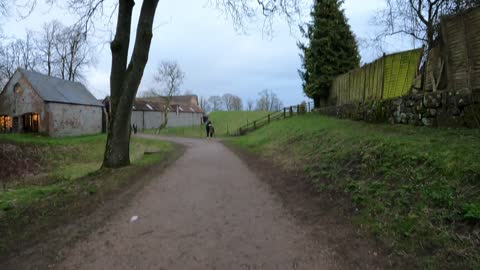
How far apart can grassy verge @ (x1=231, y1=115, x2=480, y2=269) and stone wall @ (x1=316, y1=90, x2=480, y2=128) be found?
84 cm

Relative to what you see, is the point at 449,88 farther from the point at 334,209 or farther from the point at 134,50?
the point at 134,50

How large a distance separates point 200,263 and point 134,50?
757cm

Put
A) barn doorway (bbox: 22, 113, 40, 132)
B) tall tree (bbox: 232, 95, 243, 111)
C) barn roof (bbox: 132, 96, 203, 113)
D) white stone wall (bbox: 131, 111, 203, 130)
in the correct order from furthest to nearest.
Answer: tall tree (bbox: 232, 95, 243, 111) → barn roof (bbox: 132, 96, 203, 113) → white stone wall (bbox: 131, 111, 203, 130) → barn doorway (bbox: 22, 113, 40, 132)

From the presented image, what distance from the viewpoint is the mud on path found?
126 inches

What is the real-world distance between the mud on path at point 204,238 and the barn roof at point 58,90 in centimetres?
2551

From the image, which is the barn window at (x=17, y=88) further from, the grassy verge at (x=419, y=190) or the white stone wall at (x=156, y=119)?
the grassy verge at (x=419, y=190)

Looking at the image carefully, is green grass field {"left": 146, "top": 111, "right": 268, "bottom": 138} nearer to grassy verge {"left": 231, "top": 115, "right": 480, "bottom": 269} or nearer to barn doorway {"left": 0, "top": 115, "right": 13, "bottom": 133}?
barn doorway {"left": 0, "top": 115, "right": 13, "bottom": 133}

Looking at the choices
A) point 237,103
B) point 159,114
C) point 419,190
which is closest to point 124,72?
point 419,190

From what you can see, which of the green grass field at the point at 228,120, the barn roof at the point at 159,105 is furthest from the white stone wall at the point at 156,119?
the green grass field at the point at 228,120

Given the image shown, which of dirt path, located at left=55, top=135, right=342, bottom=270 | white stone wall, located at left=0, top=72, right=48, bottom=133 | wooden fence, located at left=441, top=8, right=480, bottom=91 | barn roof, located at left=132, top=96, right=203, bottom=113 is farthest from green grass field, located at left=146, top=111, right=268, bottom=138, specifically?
dirt path, located at left=55, top=135, right=342, bottom=270

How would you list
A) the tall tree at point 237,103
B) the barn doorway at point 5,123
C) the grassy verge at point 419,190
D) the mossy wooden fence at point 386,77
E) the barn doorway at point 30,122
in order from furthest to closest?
the tall tree at point 237,103, the barn doorway at point 5,123, the barn doorway at point 30,122, the mossy wooden fence at point 386,77, the grassy verge at point 419,190

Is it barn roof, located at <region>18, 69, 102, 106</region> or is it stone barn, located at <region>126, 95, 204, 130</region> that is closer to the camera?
barn roof, located at <region>18, 69, 102, 106</region>

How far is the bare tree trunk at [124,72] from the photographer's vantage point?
8.74 meters

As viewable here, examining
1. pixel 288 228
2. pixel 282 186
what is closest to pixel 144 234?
pixel 288 228
